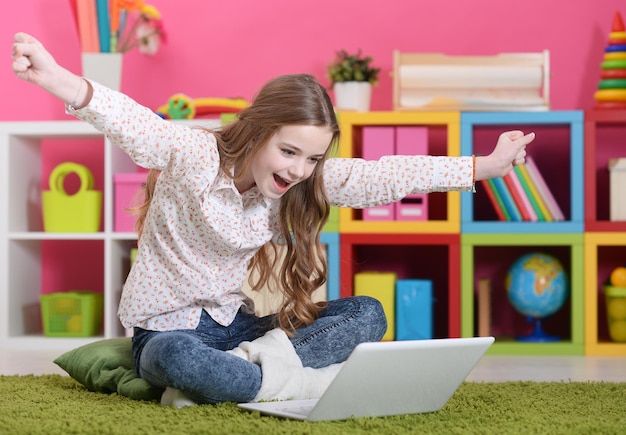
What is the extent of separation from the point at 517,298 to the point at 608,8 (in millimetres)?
899

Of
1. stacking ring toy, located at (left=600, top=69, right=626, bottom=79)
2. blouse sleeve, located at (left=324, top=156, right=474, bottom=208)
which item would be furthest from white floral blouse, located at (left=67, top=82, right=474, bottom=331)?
stacking ring toy, located at (left=600, top=69, right=626, bottom=79)

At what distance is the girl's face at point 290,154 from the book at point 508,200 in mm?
1098

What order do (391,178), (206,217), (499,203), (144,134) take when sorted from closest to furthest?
(144,134), (206,217), (391,178), (499,203)

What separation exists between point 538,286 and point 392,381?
4.46 ft

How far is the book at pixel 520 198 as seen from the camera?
2533mm

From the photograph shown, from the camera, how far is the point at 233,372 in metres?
1.42

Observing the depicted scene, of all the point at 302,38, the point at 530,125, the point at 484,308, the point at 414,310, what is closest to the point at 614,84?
the point at 530,125

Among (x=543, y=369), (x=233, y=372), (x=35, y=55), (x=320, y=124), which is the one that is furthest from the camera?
(x=543, y=369)

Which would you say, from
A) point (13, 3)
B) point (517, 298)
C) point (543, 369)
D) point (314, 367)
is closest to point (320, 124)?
point (314, 367)

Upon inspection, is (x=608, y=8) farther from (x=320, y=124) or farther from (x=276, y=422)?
(x=276, y=422)

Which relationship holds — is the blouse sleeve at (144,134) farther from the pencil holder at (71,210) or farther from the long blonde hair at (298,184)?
the pencil holder at (71,210)

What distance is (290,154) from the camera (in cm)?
155

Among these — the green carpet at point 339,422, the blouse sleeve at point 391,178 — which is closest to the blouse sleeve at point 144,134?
the blouse sleeve at point 391,178

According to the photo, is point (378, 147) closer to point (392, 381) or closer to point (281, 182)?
point (281, 182)
